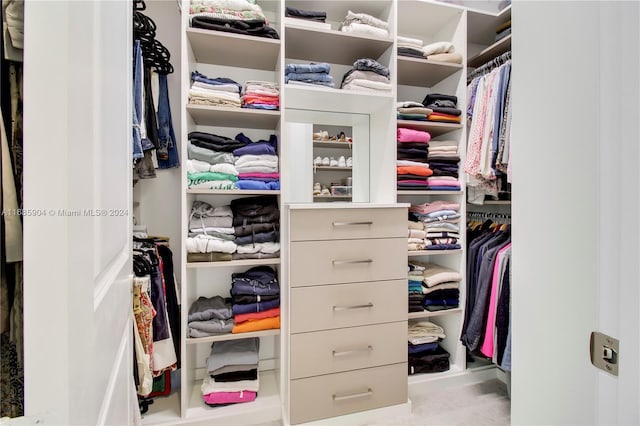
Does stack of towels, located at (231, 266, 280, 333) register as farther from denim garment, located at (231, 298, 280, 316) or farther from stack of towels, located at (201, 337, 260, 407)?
stack of towels, located at (201, 337, 260, 407)

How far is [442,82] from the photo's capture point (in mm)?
2127

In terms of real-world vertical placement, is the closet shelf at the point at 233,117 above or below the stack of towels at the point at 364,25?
below

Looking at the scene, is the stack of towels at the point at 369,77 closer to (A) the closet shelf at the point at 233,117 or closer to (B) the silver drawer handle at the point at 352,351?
(A) the closet shelf at the point at 233,117

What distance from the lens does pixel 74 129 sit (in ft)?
1.08

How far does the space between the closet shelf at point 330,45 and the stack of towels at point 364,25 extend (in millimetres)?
39

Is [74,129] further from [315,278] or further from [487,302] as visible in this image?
[487,302]

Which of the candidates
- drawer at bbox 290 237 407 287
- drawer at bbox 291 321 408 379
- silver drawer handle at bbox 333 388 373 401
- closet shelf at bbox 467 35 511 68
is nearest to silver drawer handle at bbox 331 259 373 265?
drawer at bbox 290 237 407 287

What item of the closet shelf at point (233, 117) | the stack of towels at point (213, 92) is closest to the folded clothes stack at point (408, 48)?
the closet shelf at point (233, 117)

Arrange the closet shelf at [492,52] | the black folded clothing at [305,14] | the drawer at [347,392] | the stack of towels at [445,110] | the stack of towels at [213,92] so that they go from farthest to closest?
1. the stack of towels at [445,110]
2. the closet shelf at [492,52]
3. the black folded clothing at [305,14]
4. the stack of towels at [213,92]
5. the drawer at [347,392]

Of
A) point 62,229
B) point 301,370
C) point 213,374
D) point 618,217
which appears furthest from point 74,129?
point 213,374

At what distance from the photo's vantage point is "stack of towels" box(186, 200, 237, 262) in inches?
60.8

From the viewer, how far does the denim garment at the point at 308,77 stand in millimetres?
1690

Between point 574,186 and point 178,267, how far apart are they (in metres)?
1.96

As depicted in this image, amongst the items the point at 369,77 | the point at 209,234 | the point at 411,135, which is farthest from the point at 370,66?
the point at 209,234
